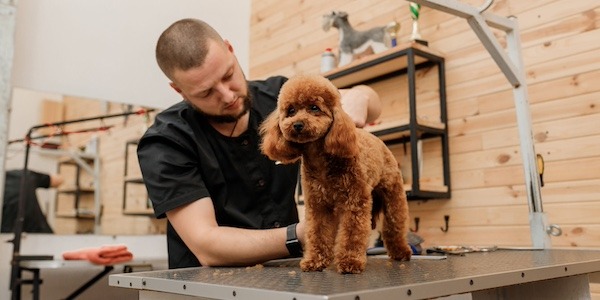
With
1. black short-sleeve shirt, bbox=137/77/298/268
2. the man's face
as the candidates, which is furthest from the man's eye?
black short-sleeve shirt, bbox=137/77/298/268

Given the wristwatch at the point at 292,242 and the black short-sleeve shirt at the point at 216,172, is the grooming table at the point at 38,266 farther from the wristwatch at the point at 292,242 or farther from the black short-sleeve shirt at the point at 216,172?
the wristwatch at the point at 292,242

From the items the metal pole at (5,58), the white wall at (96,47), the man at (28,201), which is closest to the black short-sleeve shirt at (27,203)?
the man at (28,201)

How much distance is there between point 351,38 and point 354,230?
74.2 inches

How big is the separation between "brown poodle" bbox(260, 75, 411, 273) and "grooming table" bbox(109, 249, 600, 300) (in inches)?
2.0

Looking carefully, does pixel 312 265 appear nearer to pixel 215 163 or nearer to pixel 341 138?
pixel 341 138

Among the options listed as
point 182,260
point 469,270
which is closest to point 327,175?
point 469,270

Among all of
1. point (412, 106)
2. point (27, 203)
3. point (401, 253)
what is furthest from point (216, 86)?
point (27, 203)

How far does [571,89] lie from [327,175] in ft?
4.87

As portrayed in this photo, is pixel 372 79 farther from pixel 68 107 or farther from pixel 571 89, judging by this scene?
pixel 68 107

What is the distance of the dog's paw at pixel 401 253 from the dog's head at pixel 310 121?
14.7 inches

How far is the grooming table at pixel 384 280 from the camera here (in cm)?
73

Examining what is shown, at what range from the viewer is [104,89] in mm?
2832

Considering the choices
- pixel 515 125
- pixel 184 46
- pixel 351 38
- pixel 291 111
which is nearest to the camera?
pixel 291 111

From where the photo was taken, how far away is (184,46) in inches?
52.1
